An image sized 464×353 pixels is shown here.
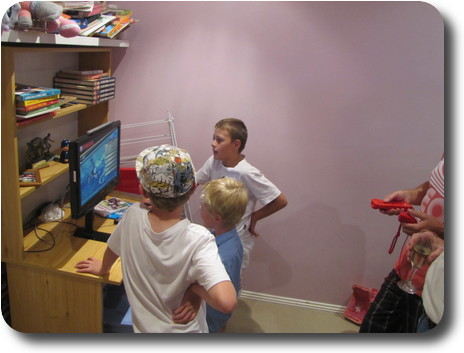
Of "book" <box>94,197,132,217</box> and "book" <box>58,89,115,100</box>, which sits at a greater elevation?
"book" <box>58,89,115,100</box>

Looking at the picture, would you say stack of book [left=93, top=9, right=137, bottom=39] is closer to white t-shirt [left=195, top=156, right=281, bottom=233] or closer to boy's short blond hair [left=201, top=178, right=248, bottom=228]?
white t-shirt [left=195, top=156, right=281, bottom=233]

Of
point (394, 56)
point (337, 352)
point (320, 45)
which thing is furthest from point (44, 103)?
point (394, 56)

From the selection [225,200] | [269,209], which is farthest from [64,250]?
[269,209]

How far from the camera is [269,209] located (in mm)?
2201

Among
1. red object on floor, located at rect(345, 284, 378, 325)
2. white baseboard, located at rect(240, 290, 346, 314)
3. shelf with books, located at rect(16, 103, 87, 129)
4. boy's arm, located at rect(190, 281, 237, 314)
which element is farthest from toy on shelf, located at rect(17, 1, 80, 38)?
red object on floor, located at rect(345, 284, 378, 325)

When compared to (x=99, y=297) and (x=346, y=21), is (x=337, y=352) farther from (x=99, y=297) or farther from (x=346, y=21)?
(x=346, y=21)

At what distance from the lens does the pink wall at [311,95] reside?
82.8 inches

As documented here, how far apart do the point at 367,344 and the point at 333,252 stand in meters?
0.89

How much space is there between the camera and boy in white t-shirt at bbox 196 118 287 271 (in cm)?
207

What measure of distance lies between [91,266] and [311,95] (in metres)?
1.43

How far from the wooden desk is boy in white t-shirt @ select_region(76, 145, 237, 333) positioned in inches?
12.2

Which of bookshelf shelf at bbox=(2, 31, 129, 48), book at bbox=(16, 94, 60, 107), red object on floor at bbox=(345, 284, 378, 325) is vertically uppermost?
bookshelf shelf at bbox=(2, 31, 129, 48)

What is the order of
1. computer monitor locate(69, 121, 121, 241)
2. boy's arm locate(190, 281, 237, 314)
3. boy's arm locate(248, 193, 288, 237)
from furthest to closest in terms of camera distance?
boy's arm locate(248, 193, 288, 237) → computer monitor locate(69, 121, 121, 241) → boy's arm locate(190, 281, 237, 314)

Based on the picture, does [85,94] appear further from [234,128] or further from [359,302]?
[359,302]
